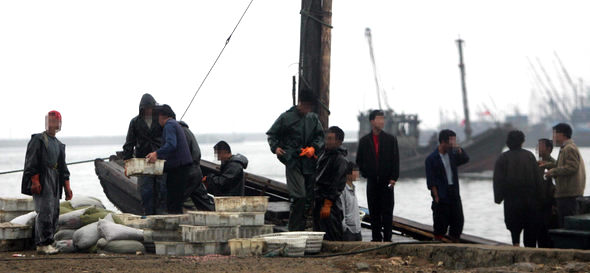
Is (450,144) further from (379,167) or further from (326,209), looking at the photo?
(326,209)

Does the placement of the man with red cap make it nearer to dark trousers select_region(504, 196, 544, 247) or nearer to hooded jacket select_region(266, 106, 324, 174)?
hooded jacket select_region(266, 106, 324, 174)

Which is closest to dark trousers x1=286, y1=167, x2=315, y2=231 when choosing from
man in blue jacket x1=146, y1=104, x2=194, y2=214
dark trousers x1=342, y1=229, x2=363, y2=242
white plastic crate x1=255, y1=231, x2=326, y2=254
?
dark trousers x1=342, y1=229, x2=363, y2=242

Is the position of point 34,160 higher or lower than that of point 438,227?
higher

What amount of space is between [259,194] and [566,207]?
4662 millimetres

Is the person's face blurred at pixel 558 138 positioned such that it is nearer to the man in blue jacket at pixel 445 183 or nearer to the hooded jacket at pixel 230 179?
the man in blue jacket at pixel 445 183

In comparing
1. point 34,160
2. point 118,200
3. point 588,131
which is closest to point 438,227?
point 34,160

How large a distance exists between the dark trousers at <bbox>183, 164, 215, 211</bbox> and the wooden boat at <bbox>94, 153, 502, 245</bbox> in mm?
937

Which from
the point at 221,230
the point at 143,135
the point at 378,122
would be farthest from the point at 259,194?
the point at 221,230

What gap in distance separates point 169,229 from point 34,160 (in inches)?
63.3

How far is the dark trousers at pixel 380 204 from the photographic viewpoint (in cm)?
915

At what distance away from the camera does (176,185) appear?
9.62 metres

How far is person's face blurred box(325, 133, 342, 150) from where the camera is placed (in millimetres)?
8781

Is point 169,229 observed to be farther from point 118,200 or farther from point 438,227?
point 118,200

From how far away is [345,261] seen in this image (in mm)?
7660
